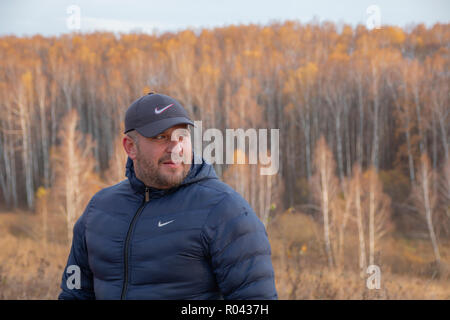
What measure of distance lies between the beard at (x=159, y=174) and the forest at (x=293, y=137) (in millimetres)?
15799

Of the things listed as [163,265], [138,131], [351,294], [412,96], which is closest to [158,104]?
[138,131]

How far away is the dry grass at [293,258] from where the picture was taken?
745cm

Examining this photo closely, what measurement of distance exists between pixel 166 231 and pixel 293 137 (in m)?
35.1

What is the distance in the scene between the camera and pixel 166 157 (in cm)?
201

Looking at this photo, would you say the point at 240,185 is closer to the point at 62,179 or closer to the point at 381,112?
the point at 62,179

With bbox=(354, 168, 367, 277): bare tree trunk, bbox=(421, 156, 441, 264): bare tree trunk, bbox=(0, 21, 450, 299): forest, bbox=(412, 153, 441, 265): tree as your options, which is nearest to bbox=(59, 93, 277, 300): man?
bbox=(0, 21, 450, 299): forest

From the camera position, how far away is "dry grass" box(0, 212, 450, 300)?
24.4 ft

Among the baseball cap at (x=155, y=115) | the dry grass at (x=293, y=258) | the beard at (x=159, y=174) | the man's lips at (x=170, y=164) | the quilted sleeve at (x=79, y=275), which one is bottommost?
the dry grass at (x=293, y=258)

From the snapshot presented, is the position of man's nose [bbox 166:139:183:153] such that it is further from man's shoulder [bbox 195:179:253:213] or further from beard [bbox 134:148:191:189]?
man's shoulder [bbox 195:179:253:213]

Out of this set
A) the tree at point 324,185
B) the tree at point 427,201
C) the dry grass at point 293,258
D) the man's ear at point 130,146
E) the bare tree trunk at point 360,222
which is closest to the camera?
the man's ear at point 130,146

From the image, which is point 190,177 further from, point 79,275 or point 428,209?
point 428,209

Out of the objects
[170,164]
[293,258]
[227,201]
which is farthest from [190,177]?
[293,258]

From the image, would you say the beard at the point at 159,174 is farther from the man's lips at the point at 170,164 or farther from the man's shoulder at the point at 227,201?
the man's shoulder at the point at 227,201

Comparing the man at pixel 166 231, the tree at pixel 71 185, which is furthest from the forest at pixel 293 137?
the man at pixel 166 231
